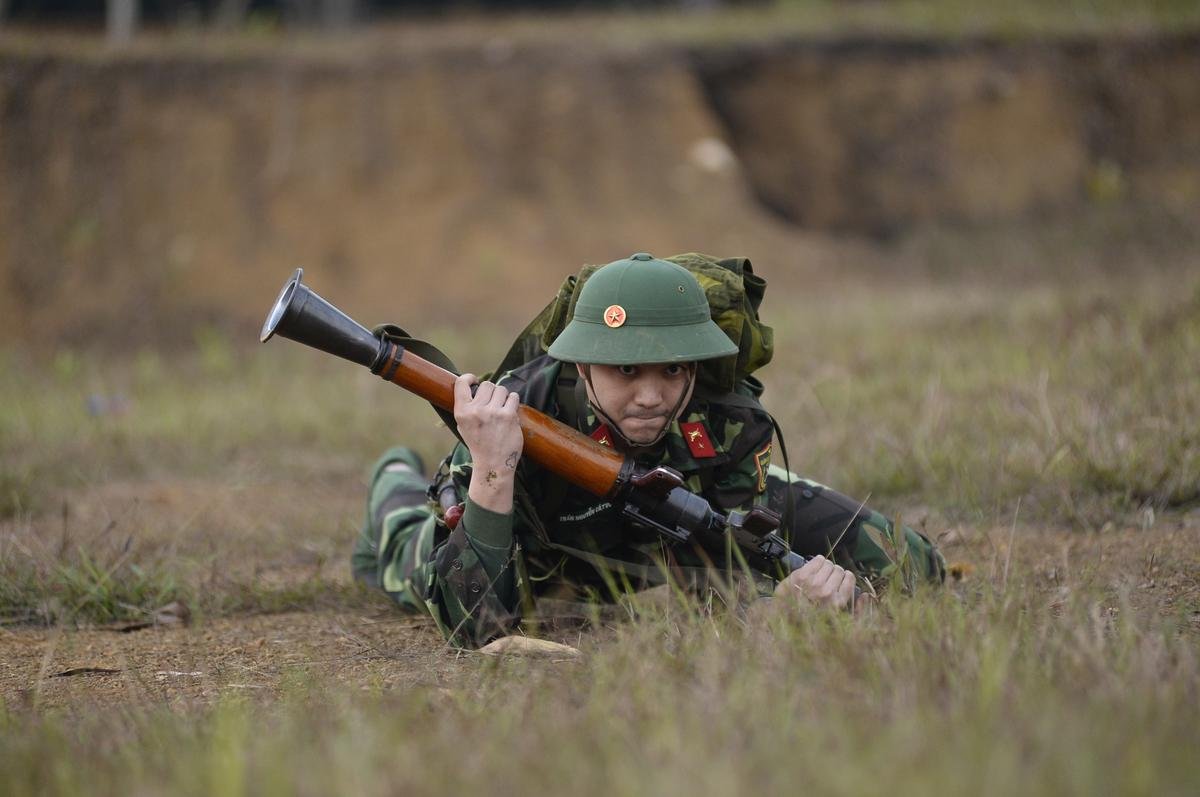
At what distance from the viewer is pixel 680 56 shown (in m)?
13.4

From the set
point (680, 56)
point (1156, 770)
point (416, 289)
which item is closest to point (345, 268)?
point (416, 289)

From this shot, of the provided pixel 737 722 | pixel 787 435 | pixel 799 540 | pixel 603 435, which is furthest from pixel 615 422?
pixel 787 435

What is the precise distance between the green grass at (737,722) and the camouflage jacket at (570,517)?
37 centimetres

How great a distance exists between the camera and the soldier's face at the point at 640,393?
10.4 feet

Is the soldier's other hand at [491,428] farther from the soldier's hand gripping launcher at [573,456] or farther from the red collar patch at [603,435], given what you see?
the red collar patch at [603,435]

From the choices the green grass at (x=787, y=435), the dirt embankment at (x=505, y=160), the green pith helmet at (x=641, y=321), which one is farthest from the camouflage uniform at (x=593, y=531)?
the dirt embankment at (x=505, y=160)

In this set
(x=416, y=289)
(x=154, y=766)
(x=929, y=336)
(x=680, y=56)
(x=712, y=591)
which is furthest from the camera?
(x=680, y=56)

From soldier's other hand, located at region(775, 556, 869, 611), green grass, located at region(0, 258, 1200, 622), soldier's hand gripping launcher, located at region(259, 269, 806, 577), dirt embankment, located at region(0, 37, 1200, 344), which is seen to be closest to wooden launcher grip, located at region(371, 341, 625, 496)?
soldier's hand gripping launcher, located at region(259, 269, 806, 577)

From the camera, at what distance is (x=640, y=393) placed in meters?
3.18

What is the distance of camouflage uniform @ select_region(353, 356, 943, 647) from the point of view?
3264mm

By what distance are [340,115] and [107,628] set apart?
9.26 m

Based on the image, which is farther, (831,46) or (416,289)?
(831,46)

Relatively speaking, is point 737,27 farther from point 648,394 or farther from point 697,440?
point 648,394

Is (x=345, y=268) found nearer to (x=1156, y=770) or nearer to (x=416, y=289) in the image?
(x=416, y=289)
